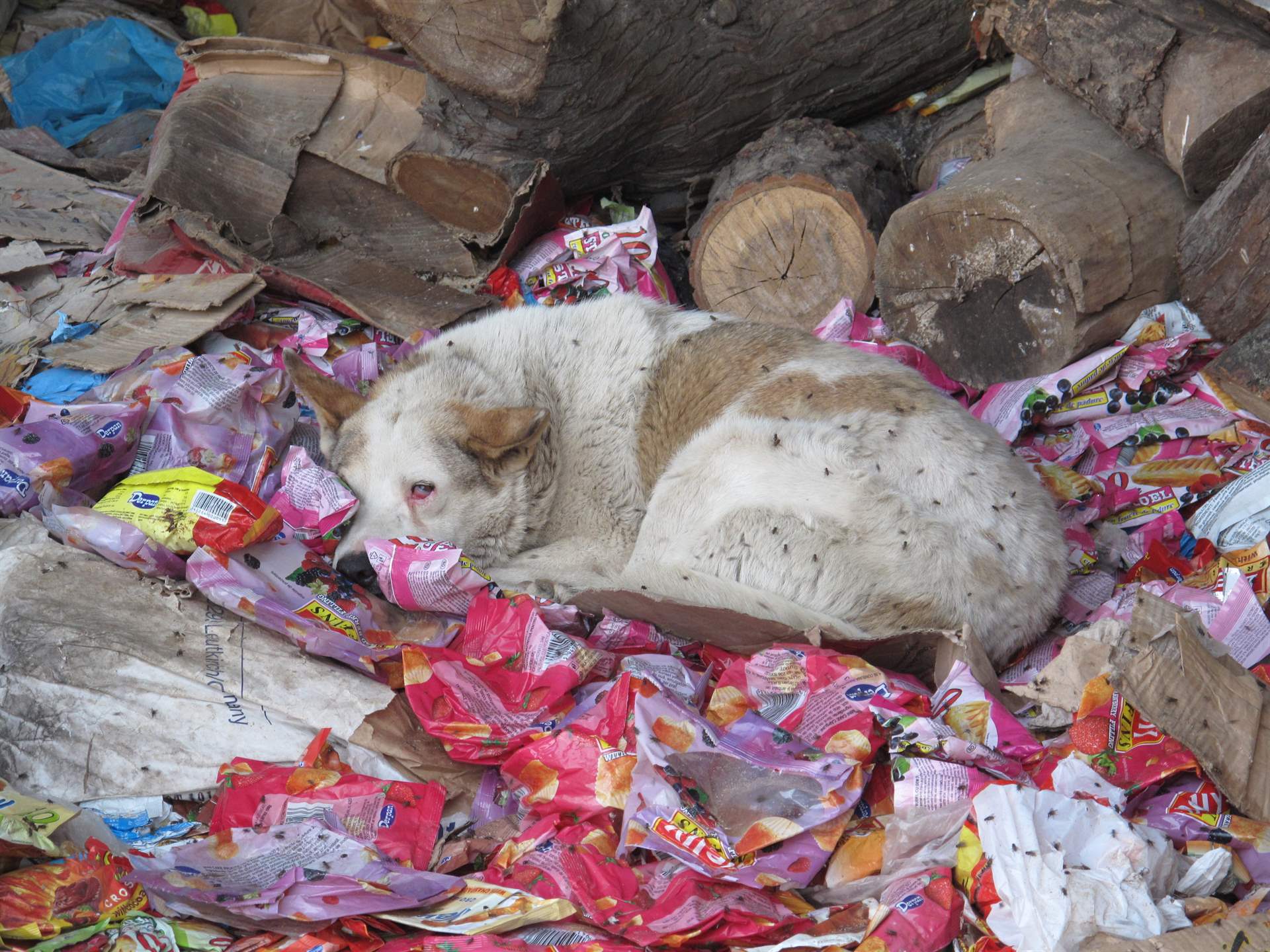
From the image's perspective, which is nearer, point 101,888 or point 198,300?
point 101,888

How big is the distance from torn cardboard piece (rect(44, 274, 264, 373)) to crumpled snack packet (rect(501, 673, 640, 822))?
8.44 ft

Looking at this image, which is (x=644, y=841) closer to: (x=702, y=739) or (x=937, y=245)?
(x=702, y=739)

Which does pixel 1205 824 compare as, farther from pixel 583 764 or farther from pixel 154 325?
pixel 154 325

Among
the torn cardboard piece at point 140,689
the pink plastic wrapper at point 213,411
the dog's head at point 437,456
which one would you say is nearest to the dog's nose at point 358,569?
the dog's head at point 437,456

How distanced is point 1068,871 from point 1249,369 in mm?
2102

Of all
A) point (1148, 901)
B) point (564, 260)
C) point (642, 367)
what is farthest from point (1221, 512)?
point (564, 260)

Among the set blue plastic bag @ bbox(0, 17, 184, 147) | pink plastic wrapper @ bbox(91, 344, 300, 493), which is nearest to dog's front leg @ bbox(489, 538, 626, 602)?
pink plastic wrapper @ bbox(91, 344, 300, 493)

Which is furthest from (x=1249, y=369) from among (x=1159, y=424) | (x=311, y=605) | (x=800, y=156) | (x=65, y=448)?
(x=65, y=448)

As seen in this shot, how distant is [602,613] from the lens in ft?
10.9

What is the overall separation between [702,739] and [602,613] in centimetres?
73

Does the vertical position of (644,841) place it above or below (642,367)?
below

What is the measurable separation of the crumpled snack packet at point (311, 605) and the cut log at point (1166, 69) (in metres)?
3.12

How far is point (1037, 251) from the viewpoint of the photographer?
3906 millimetres

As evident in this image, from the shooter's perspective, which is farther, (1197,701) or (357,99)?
(357,99)
